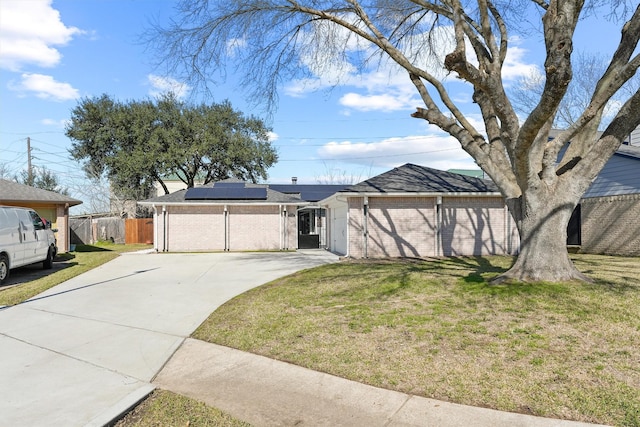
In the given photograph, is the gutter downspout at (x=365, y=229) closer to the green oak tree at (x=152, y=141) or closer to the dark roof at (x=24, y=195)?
the dark roof at (x=24, y=195)

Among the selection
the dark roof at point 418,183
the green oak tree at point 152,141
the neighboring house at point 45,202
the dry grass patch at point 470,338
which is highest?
the green oak tree at point 152,141

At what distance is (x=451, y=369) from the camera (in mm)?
4289

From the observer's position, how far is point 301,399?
12.4ft

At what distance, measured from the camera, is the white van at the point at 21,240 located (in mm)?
10625

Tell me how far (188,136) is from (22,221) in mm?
19879

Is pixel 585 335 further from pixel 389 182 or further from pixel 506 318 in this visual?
pixel 389 182

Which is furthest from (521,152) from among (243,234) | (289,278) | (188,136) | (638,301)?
(188,136)

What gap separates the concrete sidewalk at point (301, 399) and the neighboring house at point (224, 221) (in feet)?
53.5

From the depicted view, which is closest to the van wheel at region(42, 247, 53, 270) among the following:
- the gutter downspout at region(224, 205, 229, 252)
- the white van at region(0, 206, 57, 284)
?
the white van at region(0, 206, 57, 284)

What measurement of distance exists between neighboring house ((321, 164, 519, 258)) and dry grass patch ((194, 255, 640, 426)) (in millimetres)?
6940

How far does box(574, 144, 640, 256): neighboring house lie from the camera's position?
1470 centimetres

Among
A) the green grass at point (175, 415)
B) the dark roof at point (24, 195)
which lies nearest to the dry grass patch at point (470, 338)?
the green grass at point (175, 415)

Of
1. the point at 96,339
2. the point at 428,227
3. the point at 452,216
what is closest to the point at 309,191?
the point at 428,227

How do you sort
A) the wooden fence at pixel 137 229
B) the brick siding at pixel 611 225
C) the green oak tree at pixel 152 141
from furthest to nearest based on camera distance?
the green oak tree at pixel 152 141, the wooden fence at pixel 137 229, the brick siding at pixel 611 225
